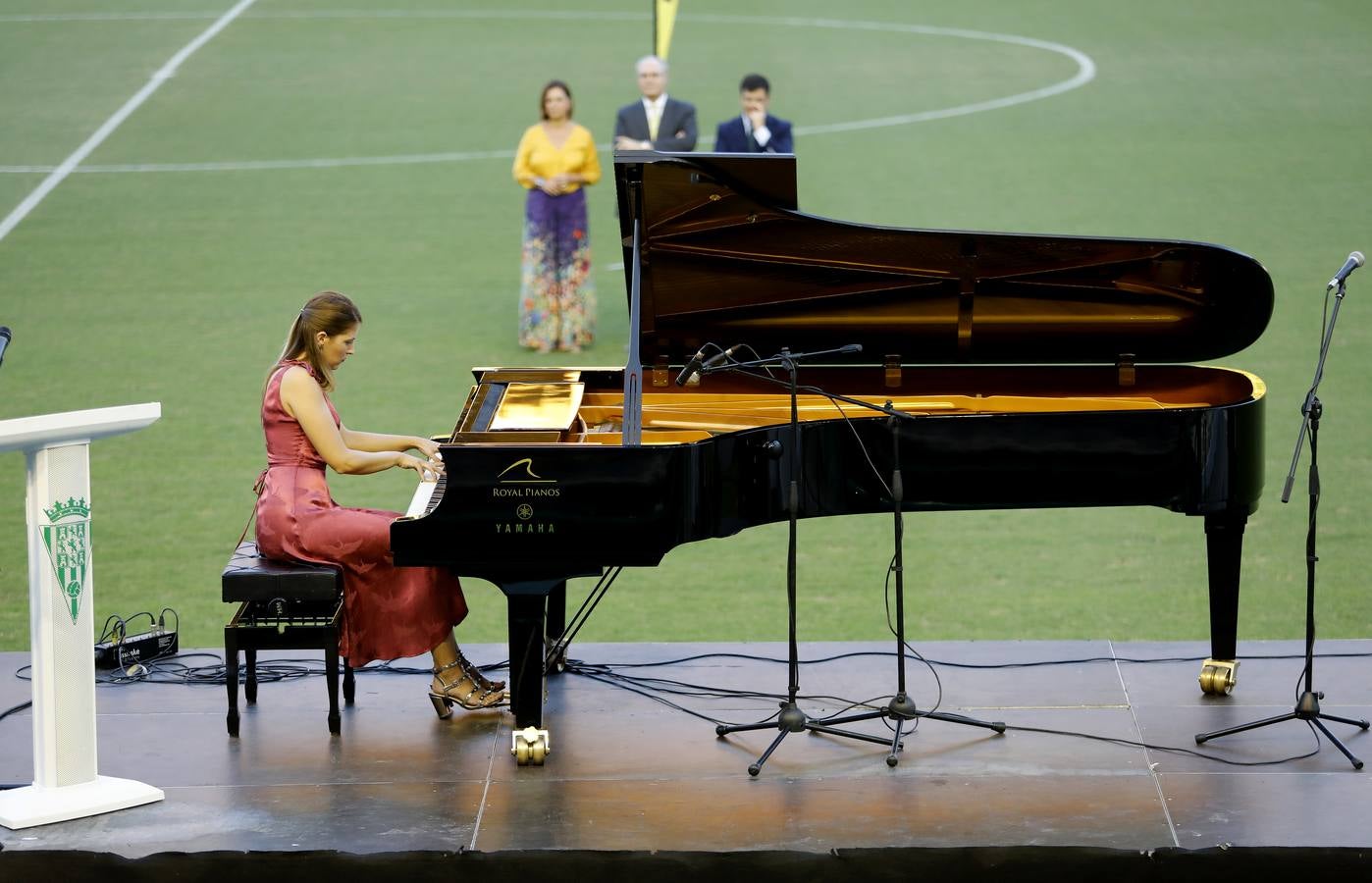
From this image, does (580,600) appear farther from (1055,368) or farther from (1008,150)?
(1008,150)

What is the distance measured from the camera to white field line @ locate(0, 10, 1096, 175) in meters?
17.8

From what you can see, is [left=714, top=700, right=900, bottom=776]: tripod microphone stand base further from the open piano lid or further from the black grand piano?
the open piano lid

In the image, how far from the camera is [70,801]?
17.0 ft

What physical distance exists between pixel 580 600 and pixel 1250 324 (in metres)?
3.26

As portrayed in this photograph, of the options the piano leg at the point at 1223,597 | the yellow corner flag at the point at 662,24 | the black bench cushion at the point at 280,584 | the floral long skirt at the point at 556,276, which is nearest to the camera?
the black bench cushion at the point at 280,584

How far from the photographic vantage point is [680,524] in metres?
5.38

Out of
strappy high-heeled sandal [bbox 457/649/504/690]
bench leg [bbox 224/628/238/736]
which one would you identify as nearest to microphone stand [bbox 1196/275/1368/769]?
strappy high-heeled sandal [bbox 457/649/504/690]

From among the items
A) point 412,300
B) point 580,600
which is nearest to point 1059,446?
point 580,600

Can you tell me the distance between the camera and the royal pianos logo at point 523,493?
5.30 metres

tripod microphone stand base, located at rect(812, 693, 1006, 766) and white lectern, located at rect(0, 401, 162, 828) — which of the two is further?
tripod microphone stand base, located at rect(812, 693, 1006, 766)

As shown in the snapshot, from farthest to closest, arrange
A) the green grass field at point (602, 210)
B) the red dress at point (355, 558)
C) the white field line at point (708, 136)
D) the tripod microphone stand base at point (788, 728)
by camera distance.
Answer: the white field line at point (708, 136)
the green grass field at point (602, 210)
the red dress at point (355, 558)
the tripod microphone stand base at point (788, 728)

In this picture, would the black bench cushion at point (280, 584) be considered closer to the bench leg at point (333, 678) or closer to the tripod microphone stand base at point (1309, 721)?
the bench leg at point (333, 678)

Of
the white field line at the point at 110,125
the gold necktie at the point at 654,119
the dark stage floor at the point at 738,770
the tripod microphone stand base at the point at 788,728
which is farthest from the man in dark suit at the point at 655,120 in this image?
the tripod microphone stand base at the point at 788,728

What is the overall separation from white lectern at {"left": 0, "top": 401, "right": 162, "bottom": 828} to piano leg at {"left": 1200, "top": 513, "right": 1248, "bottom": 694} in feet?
Result: 11.0
